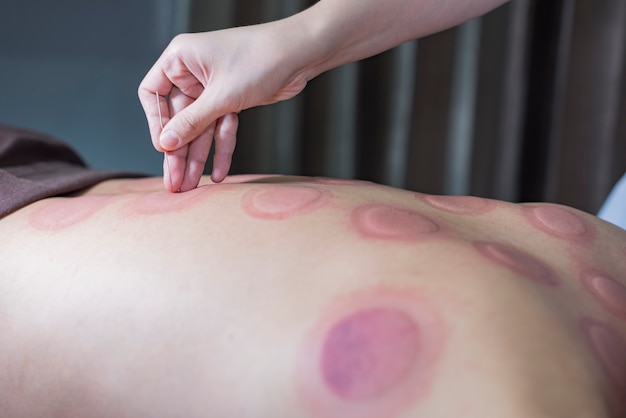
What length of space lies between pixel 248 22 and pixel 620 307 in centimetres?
159

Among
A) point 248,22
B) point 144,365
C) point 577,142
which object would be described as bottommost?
point 577,142

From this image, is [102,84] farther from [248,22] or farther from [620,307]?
[620,307]

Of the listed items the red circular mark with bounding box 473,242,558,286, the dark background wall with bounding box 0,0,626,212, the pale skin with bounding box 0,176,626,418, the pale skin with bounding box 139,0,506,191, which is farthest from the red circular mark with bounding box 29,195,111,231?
the dark background wall with bounding box 0,0,626,212

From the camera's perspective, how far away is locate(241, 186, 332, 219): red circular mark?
70 cm

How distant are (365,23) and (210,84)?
0.28 m

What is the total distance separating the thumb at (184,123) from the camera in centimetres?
93

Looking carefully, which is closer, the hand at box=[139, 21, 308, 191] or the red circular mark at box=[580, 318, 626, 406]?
the red circular mark at box=[580, 318, 626, 406]

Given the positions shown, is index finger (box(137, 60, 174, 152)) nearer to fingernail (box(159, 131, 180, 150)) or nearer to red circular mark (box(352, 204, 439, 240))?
fingernail (box(159, 131, 180, 150))

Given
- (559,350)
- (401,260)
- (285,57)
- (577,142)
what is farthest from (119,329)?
(577,142)

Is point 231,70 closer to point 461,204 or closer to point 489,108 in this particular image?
point 461,204

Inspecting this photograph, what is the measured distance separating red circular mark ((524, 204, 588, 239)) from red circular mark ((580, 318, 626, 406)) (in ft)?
0.53

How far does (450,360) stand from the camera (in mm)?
491

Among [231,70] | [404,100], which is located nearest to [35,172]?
[231,70]

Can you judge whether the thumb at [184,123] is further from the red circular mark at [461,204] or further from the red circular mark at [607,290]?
the red circular mark at [607,290]
